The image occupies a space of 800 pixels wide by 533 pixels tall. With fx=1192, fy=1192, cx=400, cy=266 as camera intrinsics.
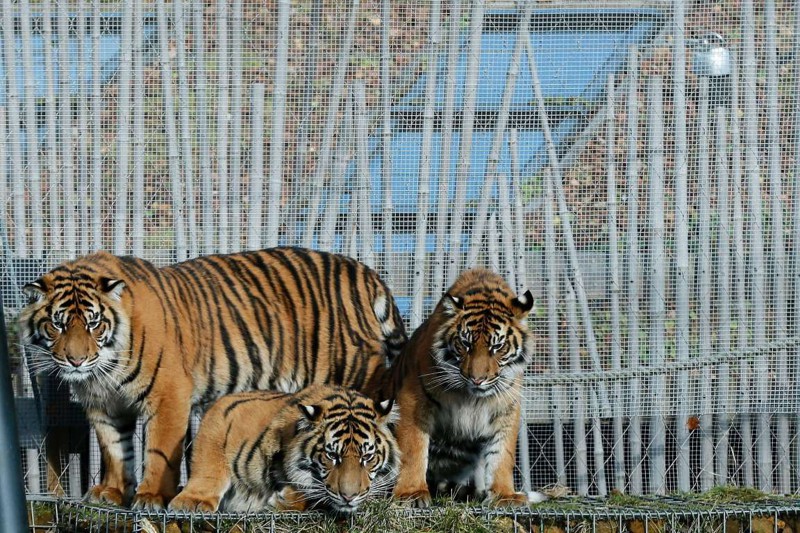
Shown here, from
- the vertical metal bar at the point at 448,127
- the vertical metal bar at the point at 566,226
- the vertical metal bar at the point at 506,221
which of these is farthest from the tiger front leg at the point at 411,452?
the vertical metal bar at the point at 566,226

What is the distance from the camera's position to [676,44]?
5285mm

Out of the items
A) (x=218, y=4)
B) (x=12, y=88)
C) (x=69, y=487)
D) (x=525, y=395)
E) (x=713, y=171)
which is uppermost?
(x=218, y=4)

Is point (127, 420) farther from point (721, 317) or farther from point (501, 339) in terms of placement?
point (721, 317)

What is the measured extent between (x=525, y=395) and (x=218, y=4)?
2188 millimetres

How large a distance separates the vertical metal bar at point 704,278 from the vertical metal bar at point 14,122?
2953 millimetres

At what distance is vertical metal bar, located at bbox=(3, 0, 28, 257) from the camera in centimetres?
513

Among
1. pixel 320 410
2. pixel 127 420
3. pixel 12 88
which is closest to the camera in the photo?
pixel 320 410

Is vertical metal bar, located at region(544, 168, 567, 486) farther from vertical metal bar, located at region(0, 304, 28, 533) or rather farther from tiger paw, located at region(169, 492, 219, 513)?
vertical metal bar, located at region(0, 304, 28, 533)

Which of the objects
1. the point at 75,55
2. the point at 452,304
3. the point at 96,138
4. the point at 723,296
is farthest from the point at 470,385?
the point at 75,55

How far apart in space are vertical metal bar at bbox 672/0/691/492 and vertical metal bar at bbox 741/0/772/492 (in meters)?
0.28

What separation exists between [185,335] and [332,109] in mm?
1200

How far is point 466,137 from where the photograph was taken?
5.22 meters

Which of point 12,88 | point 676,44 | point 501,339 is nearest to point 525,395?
point 501,339

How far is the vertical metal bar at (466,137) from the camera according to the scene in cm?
521
